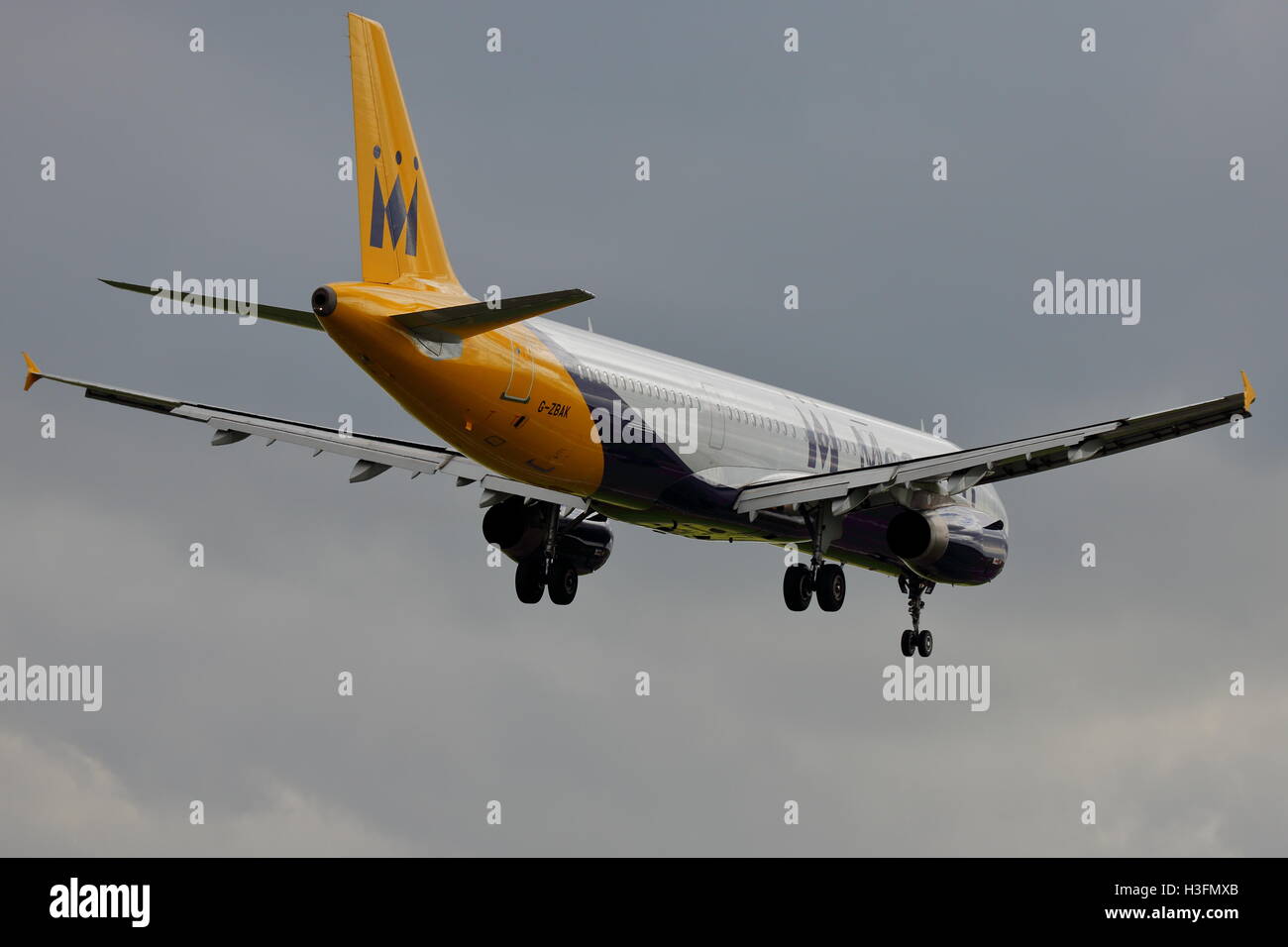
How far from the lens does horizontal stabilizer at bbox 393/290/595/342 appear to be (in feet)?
92.9

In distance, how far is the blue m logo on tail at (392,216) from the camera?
3122 centimetres

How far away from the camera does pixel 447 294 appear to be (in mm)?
31594

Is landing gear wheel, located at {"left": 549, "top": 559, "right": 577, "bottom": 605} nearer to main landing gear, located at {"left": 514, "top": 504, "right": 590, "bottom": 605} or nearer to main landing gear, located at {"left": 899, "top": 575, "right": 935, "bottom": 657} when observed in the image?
main landing gear, located at {"left": 514, "top": 504, "right": 590, "bottom": 605}

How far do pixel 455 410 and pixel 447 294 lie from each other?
2196 mm

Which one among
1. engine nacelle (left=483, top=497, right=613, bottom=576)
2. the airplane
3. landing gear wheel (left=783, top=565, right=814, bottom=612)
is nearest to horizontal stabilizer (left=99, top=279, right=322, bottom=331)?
the airplane

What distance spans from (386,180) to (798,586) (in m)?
13.4

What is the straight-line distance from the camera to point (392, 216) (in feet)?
103

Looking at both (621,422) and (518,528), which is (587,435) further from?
(518,528)

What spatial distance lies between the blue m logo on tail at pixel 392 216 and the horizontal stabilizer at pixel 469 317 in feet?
6.11

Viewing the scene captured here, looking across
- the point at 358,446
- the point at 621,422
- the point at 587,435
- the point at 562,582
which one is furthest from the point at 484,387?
the point at 562,582

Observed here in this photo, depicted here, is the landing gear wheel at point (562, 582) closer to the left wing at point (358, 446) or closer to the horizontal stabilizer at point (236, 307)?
the left wing at point (358, 446)

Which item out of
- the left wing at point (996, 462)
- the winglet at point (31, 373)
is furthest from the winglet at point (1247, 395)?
the winglet at point (31, 373)

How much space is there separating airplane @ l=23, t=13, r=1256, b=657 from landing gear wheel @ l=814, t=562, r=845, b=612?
0.05m

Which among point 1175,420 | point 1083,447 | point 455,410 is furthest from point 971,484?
point 455,410
